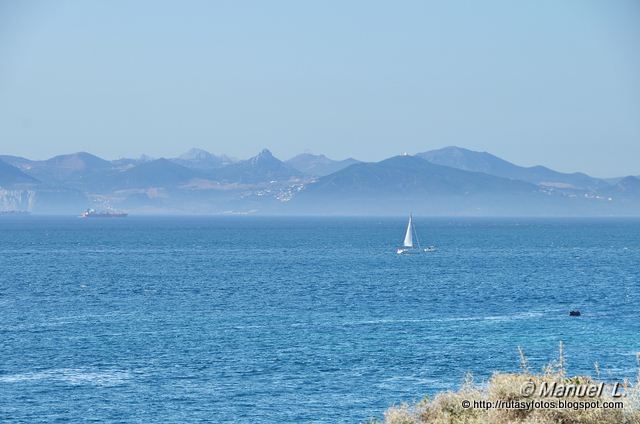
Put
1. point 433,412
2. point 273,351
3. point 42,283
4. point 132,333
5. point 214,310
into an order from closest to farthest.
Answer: point 433,412
point 273,351
point 132,333
point 214,310
point 42,283

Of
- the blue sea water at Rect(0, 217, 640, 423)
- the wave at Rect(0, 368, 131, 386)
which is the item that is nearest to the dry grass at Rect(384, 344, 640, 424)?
the blue sea water at Rect(0, 217, 640, 423)

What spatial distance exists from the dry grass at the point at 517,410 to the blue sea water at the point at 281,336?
17.6 m

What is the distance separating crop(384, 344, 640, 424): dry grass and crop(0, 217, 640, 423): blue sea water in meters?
17.6

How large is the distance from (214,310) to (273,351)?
2471 cm

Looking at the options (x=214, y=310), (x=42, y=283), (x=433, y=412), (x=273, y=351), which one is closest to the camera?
(x=433, y=412)

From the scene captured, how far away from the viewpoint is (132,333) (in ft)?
234

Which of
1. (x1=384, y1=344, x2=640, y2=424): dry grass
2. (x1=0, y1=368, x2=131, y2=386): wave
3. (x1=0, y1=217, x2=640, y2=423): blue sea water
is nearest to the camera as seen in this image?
(x1=384, y1=344, x2=640, y2=424): dry grass

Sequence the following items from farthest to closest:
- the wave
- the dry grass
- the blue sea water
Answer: the wave < the blue sea water < the dry grass

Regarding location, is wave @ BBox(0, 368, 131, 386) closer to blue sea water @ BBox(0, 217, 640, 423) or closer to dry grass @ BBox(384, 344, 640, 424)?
blue sea water @ BBox(0, 217, 640, 423)

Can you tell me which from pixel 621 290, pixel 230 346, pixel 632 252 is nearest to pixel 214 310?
pixel 230 346

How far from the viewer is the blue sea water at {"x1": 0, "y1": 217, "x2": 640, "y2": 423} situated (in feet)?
163

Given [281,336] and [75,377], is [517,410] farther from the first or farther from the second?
[281,336]

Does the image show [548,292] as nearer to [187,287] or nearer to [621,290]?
[621,290]

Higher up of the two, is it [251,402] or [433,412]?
[433,412]
